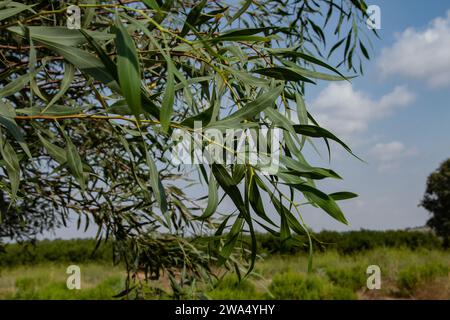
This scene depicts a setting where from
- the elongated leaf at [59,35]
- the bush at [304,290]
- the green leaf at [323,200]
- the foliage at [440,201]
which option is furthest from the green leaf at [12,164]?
the foliage at [440,201]

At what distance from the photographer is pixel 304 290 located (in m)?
6.23

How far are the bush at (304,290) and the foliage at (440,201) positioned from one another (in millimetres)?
5562

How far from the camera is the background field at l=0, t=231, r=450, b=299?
20.3 feet

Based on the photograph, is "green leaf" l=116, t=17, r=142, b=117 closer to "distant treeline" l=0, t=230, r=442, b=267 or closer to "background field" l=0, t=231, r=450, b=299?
"background field" l=0, t=231, r=450, b=299

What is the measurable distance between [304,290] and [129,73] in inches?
235

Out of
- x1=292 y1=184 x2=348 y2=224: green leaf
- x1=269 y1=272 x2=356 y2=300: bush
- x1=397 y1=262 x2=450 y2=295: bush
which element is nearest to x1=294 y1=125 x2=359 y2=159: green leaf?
x1=292 y1=184 x2=348 y2=224: green leaf

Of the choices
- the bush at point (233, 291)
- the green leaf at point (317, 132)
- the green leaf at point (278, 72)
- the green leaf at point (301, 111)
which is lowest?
the bush at point (233, 291)

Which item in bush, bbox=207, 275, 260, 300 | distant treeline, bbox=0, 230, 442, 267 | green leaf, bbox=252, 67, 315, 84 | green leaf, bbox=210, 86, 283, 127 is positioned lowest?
bush, bbox=207, 275, 260, 300

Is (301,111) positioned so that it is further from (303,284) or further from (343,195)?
(303,284)

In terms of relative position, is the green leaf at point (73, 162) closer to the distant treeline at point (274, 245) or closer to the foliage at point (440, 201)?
the distant treeline at point (274, 245)

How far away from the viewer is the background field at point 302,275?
20.3 feet

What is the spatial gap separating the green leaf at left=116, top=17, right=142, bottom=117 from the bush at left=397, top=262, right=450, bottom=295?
6.89m
